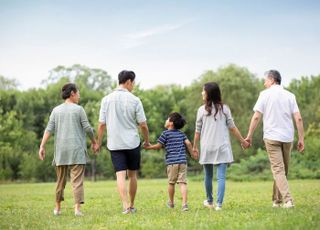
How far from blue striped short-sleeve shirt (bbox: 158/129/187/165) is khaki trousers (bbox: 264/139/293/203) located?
163 centimetres

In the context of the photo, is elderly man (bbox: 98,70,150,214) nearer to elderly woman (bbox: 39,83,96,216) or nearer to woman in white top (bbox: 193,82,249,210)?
elderly woman (bbox: 39,83,96,216)

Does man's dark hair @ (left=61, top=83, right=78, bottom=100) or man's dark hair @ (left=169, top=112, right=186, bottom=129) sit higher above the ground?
man's dark hair @ (left=61, top=83, right=78, bottom=100)

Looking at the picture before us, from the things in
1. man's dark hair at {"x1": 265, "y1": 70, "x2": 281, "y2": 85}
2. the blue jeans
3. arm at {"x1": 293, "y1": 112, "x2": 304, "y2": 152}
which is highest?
man's dark hair at {"x1": 265, "y1": 70, "x2": 281, "y2": 85}

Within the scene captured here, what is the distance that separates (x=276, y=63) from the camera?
2261 inches

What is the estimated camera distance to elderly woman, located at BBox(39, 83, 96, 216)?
446 inches

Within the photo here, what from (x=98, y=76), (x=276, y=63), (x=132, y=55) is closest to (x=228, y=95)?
(x=276, y=63)

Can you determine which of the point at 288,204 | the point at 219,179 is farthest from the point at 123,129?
the point at 288,204

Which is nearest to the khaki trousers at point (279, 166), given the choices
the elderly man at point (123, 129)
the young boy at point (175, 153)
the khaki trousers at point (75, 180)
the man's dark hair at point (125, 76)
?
the young boy at point (175, 153)

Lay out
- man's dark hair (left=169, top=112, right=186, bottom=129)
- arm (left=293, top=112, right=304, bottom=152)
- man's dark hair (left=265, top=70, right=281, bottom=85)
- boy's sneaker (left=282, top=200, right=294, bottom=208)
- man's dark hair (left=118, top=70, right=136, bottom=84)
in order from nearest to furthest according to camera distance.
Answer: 1. boy's sneaker (left=282, top=200, right=294, bottom=208)
2. man's dark hair (left=118, top=70, right=136, bottom=84)
3. arm (left=293, top=112, right=304, bottom=152)
4. man's dark hair (left=265, top=70, right=281, bottom=85)
5. man's dark hair (left=169, top=112, right=186, bottom=129)

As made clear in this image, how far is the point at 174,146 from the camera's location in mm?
11961

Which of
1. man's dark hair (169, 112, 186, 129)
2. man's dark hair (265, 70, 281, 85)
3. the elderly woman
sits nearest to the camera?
the elderly woman

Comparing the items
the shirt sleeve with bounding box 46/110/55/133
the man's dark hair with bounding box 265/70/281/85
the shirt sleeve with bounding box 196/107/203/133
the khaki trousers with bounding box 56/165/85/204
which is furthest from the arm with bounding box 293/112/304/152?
the shirt sleeve with bounding box 46/110/55/133

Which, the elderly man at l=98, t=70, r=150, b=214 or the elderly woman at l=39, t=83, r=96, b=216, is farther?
the elderly woman at l=39, t=83, r=96, b=216

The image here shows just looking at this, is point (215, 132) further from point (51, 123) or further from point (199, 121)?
point (51, 123)
